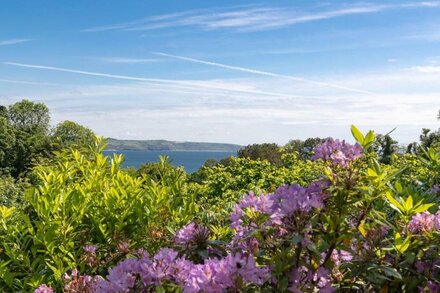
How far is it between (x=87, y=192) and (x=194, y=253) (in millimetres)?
1257

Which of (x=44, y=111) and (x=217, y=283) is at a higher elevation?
(x=44, y=111)

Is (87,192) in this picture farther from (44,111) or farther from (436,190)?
(44,111)

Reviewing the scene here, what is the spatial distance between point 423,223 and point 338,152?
0.46 m

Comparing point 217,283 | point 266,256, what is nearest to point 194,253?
point 266,256

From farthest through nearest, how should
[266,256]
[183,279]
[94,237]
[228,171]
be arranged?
[228,171], [94,237], [266,256], [183,279]

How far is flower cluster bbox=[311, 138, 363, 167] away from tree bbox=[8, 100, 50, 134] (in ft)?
180

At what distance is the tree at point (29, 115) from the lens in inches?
2132

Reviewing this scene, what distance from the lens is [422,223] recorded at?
2031mm

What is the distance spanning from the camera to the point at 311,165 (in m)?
9.64

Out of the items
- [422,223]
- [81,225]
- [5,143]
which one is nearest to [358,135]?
[422,223]

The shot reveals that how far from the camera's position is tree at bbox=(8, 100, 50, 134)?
178 ft

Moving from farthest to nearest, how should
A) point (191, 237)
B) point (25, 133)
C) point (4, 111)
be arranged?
1. point (4, 111)
2. point (25, 133)
3. point (191, 237)

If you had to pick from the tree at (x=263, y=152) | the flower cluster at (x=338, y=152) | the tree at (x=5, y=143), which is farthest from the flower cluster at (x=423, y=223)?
the tree at (x=5, y=143)

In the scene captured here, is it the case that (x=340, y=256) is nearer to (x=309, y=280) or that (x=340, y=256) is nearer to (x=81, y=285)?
(x=309, y=280)
